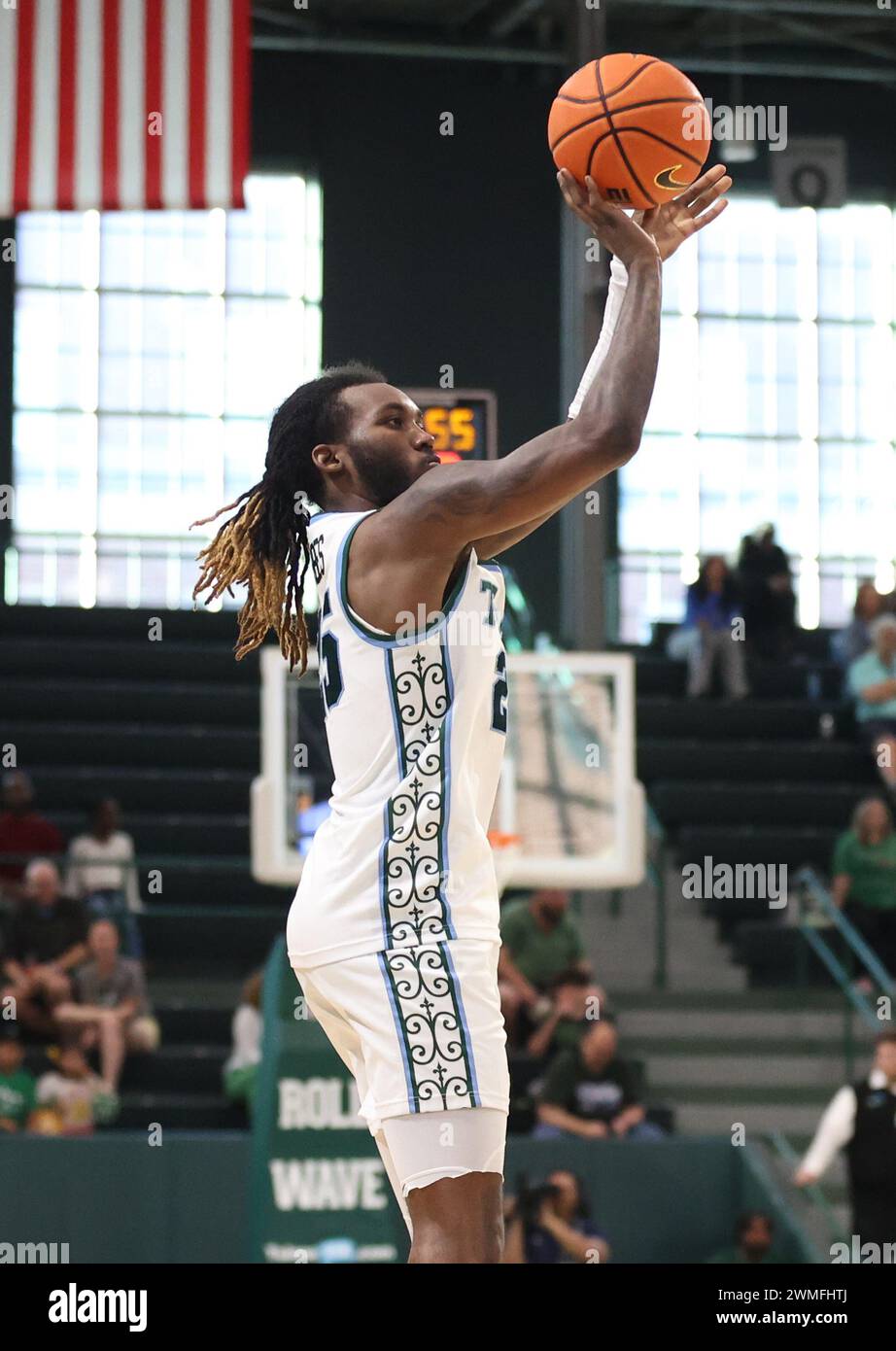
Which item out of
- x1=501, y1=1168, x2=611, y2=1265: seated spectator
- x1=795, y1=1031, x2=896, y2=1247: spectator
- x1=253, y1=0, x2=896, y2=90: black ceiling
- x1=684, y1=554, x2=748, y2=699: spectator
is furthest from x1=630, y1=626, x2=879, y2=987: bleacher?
x1=253, y1=0, x2=896, y2=90: black ceiling

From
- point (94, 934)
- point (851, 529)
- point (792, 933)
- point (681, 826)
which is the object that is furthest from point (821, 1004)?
point (851, 529)

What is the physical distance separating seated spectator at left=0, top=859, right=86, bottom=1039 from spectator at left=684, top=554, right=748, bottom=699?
6434mm

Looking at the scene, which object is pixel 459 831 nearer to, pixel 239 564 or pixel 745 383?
pixel 239 564

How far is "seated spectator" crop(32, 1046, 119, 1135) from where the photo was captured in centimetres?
1080

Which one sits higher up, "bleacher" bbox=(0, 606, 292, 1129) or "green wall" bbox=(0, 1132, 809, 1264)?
"bleacher" bbox=(0, 606, 292, 1129)

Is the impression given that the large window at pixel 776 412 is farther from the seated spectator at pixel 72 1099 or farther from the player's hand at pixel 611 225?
the player's hand at pixel 611 225

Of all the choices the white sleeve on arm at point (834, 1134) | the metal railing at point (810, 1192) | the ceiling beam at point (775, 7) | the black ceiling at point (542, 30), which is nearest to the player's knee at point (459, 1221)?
the white sleeve on arm at point (834, 1134)

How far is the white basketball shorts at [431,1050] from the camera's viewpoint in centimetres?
367

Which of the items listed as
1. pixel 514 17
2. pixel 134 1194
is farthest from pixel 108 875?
pixel 514 17

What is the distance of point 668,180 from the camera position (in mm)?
4215

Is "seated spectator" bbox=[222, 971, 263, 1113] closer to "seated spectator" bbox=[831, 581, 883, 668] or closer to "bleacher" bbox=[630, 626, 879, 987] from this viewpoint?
"bleacher" bbox=[630, 626, 879, 987]

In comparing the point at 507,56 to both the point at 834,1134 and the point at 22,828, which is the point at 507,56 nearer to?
the point at 22,828

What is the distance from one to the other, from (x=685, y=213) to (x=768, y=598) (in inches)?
532

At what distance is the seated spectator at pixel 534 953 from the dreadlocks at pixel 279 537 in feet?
24.6
